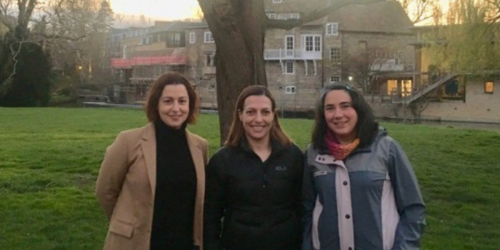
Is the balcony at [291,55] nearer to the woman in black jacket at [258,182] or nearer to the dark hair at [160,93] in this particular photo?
the dark hair at [160,93]

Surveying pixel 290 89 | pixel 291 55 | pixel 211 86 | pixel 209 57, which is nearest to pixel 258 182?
pixel 290 89

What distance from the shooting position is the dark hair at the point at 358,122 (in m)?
3.35

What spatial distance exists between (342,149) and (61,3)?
97.8 feet

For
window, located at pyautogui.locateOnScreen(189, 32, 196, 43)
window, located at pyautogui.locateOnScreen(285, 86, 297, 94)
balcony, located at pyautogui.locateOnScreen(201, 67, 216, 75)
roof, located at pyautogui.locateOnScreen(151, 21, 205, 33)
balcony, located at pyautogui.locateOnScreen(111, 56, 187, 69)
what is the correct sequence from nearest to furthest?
window, located at pyautogui.locateOnScreen(285, 86, 297, 94)
balcony, located at pyautogui.locateOnScreen(201, 67, 216, 75)
balcony, located at pyautogui.locateOnScreen(111, 56, 187, 69)
window, located at pyautogui.locateOnScreen(189, 32, 196, 43)
roof, located at pyautogui.locateOnScreen(151, 21, 205, 33)

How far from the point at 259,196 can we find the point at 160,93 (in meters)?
0.82

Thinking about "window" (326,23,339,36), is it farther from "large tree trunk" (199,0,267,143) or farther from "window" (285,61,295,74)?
"large tree trunk" (199,0,267,143)

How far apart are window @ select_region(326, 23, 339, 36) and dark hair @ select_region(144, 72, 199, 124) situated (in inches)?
2240

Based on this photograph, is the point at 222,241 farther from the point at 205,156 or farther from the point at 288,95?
the point at 288,95

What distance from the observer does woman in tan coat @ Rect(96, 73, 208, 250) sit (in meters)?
3.69

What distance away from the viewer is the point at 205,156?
390 cm

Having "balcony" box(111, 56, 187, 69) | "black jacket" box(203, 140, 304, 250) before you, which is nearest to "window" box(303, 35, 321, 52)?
"balcony" box(111, 56, 187, 69)

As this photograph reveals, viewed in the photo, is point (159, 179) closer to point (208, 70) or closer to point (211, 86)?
point (211, 86)

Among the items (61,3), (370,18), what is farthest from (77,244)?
(370,18)

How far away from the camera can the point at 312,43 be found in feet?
200
